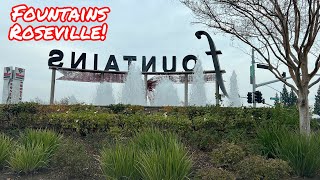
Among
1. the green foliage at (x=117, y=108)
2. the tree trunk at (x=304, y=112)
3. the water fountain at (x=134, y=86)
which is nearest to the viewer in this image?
the tree trunk at (x=304, y=112)

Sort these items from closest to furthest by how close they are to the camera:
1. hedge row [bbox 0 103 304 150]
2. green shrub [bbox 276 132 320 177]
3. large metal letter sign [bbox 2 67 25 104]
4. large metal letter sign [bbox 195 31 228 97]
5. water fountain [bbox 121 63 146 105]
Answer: green shrub [bbox 276 132 320 177] → hedge row [bbox 0 103 304 150] → large metal letter sign [bbox 195 31 228 97] → water fountain [bbox 121 63 146 105] → large metal letter sign [bbox 2 67 25 104]

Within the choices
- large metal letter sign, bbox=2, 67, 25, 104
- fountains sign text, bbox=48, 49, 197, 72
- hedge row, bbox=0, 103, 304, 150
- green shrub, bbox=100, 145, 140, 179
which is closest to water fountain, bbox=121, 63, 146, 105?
fountains sign text, bbox=48, 49, 197, 72

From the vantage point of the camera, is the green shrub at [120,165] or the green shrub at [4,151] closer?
the green shrub at [120,165]

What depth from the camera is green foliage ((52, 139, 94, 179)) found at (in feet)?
21.9

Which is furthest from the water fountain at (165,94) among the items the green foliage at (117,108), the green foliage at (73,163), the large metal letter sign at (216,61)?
the green foliage at (73,163)

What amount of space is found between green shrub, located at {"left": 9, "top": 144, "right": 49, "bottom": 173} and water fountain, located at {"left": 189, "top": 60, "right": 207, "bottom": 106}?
17.9 metres

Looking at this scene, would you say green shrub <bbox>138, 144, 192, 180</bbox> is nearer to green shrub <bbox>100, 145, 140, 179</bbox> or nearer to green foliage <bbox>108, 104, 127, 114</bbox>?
green shrub <bbox>100, 145, 140, 179</bbox>

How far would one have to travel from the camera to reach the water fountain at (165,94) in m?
24.3

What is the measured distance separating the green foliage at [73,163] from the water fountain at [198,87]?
17614mm

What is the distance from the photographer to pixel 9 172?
716 centimetres

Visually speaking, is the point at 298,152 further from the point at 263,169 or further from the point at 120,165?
the point at 120,165

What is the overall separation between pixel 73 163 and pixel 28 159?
3.11 feet

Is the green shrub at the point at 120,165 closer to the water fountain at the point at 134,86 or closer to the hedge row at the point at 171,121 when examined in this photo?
the hedge row at the point at 171,121

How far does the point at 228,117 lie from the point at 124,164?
19.0ft
